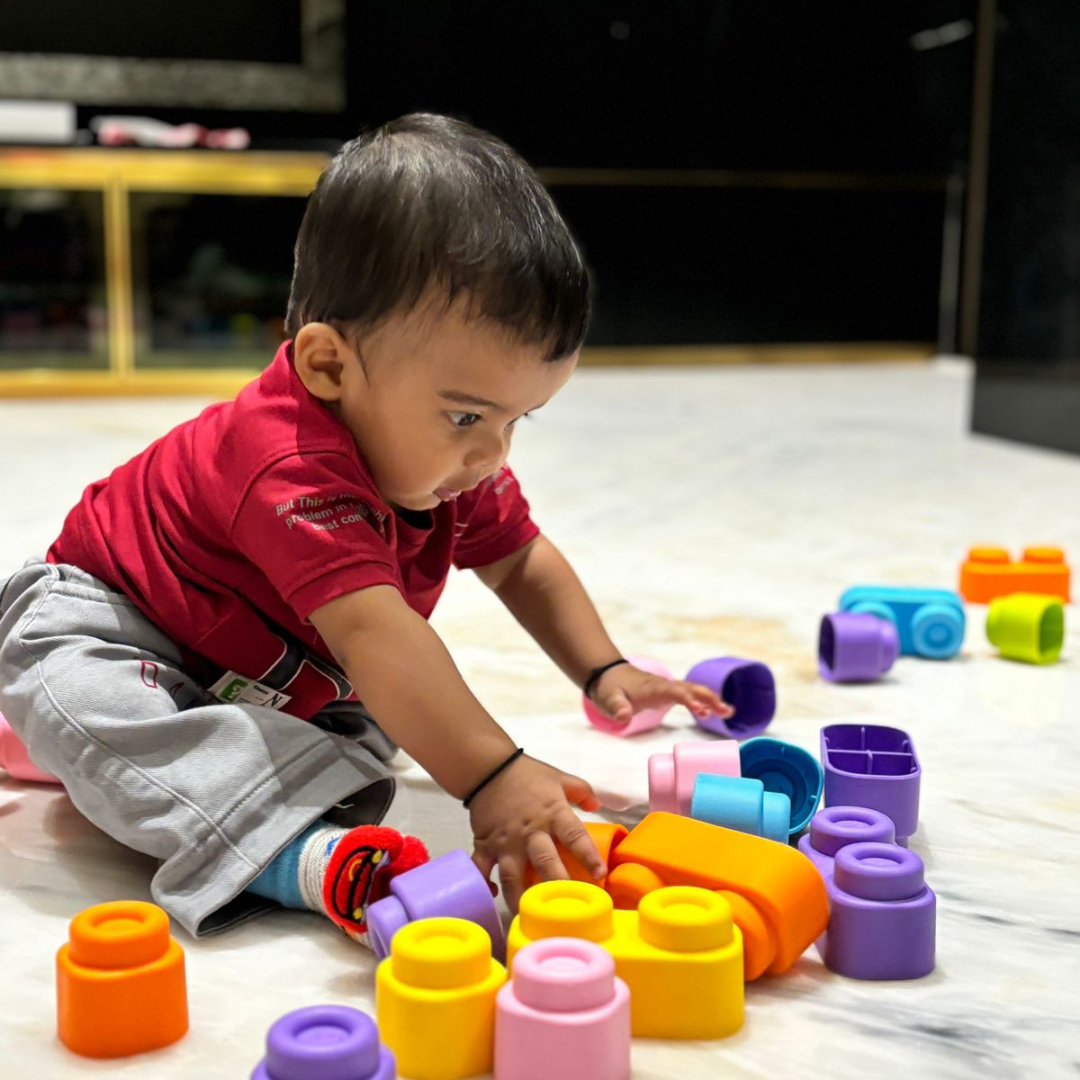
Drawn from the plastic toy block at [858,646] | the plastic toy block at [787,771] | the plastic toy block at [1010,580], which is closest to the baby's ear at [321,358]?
the plastic toy block at [787,771]

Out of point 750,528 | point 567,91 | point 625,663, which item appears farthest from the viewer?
point 567,91

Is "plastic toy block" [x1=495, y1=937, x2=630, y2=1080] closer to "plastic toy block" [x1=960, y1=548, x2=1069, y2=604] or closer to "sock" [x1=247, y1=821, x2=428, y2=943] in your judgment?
"sock" [x1=247, y1=821, x2=428, y2=943]

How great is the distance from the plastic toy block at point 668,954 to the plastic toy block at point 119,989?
15 centimetres

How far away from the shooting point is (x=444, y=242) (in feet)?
2.33

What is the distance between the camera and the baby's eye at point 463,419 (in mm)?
747

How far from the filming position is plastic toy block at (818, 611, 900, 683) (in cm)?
114

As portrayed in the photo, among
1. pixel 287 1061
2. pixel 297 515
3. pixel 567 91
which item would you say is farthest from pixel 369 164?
pixel 567 91

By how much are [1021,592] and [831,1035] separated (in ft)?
3.00

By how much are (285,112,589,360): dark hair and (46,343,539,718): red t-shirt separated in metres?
0.08

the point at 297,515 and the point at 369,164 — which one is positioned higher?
the point at 369,164

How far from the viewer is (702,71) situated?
4414mm

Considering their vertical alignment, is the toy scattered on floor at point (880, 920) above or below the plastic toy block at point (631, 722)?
above

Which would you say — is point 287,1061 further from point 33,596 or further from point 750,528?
point 750,528

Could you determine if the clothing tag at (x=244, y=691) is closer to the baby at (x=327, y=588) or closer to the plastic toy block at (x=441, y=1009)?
the baby at (x=327, y=588)
